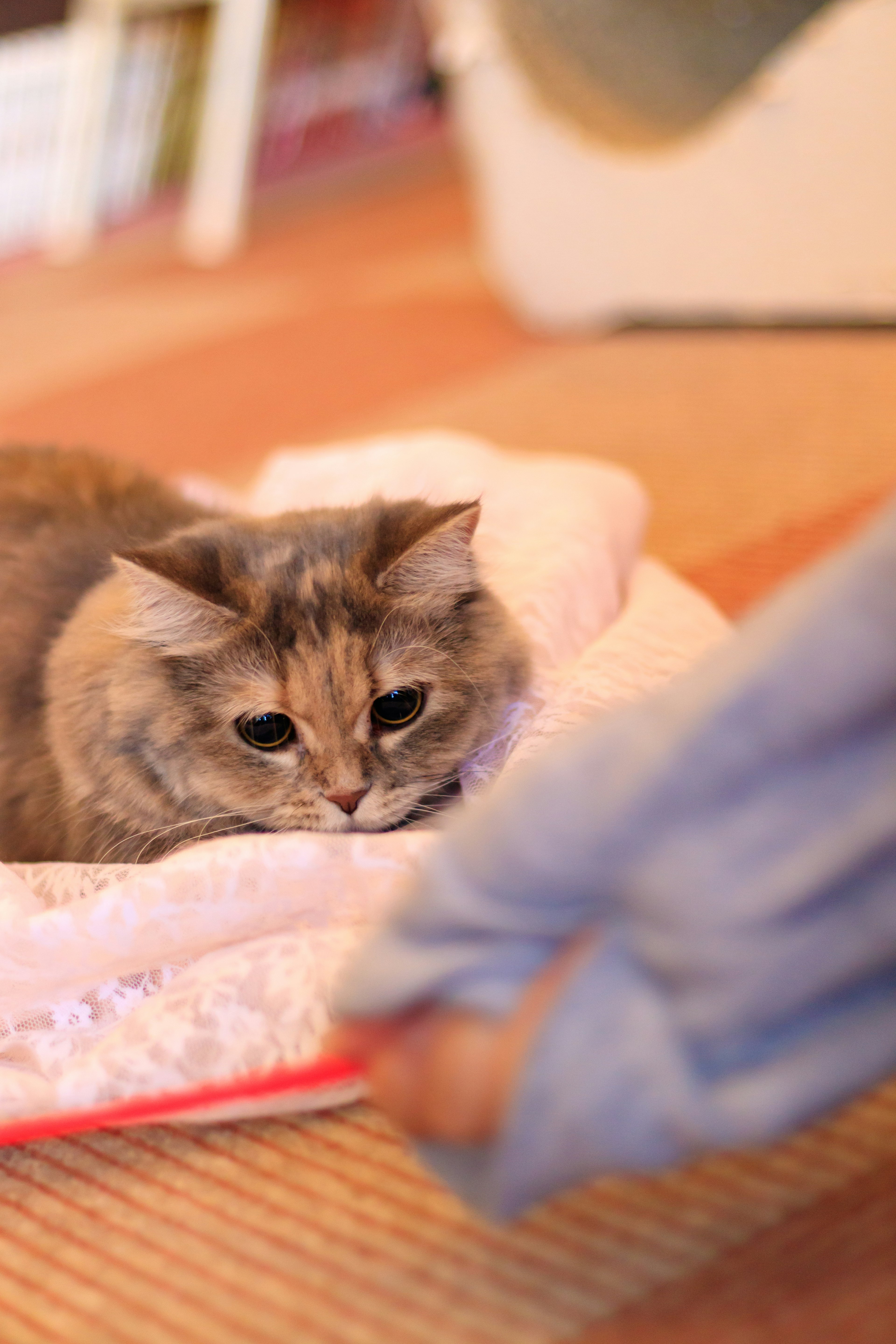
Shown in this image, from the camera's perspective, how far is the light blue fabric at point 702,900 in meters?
0.56

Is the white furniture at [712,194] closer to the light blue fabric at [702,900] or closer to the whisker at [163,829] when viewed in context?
the whisker at [163,829]

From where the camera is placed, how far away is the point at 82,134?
166 inches

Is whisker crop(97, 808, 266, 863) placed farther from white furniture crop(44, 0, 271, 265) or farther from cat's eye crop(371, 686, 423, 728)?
white furniture crop(44, 0, 271, 265)

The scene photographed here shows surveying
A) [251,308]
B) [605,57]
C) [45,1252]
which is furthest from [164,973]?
[251,308]

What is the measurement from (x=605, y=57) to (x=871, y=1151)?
253cm

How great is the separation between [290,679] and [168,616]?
4.7 inches

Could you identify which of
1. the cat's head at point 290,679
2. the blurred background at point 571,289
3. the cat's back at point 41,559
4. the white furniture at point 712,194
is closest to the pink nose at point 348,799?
the cat's head at point 290,679

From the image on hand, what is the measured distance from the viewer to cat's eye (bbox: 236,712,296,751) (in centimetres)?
100

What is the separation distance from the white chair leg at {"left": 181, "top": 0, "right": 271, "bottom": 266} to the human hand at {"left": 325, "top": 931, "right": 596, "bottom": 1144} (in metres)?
3.71

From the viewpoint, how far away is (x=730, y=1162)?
731 mm

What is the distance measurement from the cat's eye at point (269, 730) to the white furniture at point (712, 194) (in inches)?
72.1

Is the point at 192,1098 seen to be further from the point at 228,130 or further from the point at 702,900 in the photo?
the point at 228,130

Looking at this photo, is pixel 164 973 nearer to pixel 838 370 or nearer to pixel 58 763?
pixel 58 763

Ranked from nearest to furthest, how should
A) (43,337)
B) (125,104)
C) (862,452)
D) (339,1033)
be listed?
(339,1033) < (862,452) < (43,337) < (125,104)
